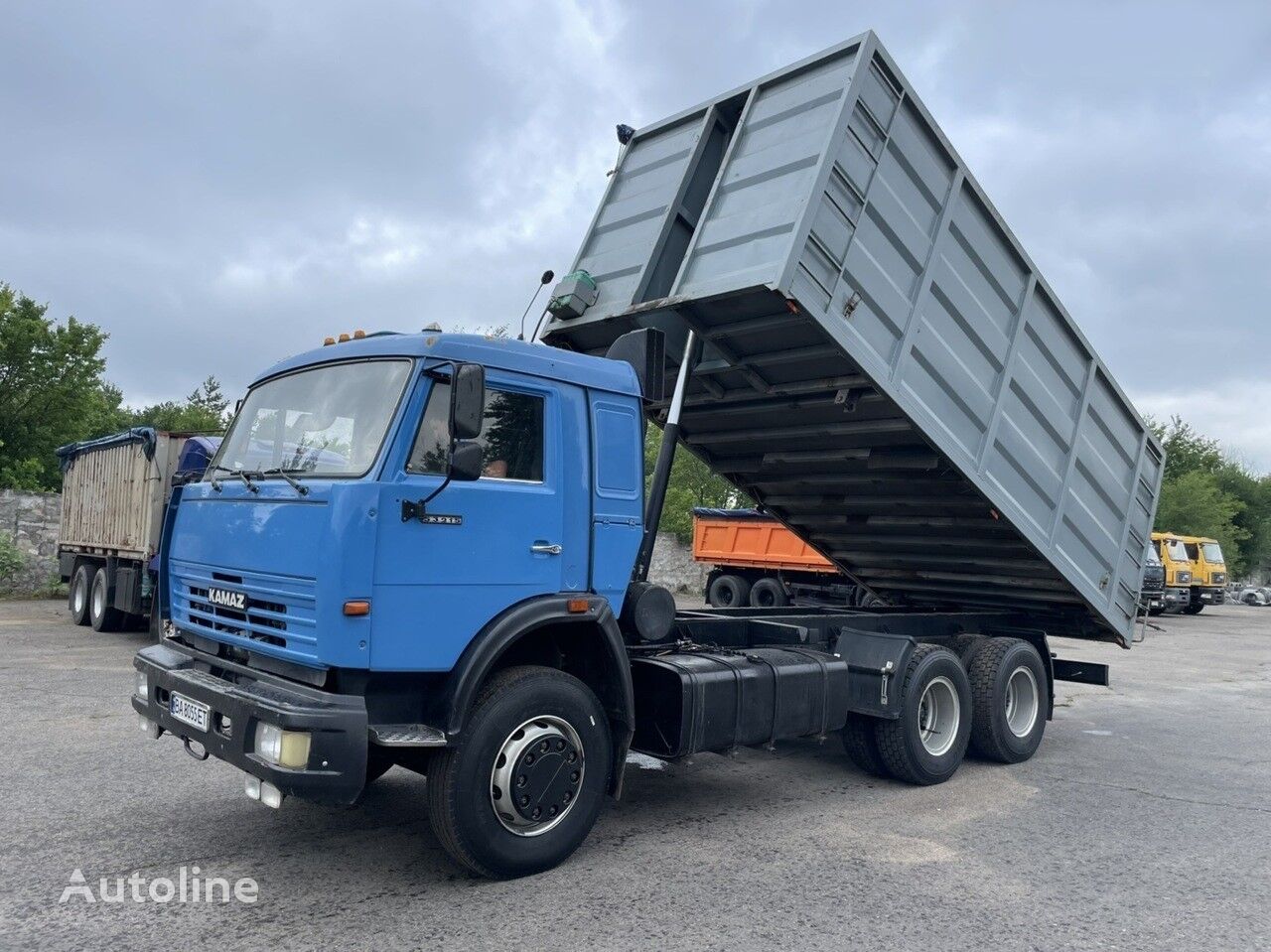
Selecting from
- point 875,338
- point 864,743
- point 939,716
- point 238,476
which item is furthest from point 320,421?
point 939,716

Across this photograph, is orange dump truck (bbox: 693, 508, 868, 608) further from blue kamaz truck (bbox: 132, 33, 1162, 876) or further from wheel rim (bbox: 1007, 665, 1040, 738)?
blue kamaz truck (bbox: 132, 33, 1162, 876)

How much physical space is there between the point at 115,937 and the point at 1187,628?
24205 mm

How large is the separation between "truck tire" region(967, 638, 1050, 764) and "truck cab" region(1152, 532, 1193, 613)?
21.2 m

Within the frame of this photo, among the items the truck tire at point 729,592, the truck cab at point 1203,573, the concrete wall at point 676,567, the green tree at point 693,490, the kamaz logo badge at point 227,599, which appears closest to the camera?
the kamaz logo badge at point 227,599

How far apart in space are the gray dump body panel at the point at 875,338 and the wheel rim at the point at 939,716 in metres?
1.19

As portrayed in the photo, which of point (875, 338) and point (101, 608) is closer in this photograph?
point (875, 338)

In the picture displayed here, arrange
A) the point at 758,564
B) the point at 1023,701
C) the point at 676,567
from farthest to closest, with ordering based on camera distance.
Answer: the point at 676,567 < the point at 758,564 < the point at 1023,701

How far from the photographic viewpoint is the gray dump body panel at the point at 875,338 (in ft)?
17.4

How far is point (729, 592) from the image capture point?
22.0 meters

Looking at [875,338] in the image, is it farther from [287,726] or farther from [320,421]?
[287,726]

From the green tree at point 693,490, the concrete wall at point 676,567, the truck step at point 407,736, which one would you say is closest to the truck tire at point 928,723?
the truck step at point 407,736

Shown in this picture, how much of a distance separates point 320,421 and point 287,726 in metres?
1.41

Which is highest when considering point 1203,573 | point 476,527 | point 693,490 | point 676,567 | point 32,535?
point 693,490

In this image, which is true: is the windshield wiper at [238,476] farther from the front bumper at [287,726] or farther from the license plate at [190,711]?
the license plate at [190,711]
